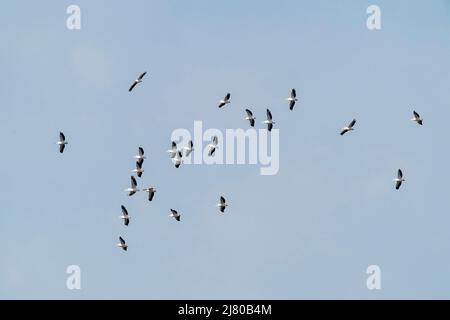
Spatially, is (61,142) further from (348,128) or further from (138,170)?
(348,128)

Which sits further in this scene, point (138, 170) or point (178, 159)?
point (138, 170)

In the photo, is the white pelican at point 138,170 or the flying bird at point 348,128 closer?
the white pelican at point 138,170

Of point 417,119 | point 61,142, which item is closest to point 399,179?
point 417,119

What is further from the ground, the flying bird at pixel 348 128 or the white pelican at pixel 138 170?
the flying bird at pixel 348 128

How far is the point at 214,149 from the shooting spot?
340ft

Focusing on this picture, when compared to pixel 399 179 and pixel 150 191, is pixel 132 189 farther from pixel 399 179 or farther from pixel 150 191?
pixel 399 179

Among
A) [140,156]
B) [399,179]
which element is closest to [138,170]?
[140,156]

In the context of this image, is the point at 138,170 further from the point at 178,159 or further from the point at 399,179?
the point at 399,179

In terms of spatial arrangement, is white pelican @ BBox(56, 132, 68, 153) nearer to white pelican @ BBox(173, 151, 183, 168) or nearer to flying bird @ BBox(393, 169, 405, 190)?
white pelican @ BBox(173, 151, 183, 168)

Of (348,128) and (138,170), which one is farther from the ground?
(348,128)

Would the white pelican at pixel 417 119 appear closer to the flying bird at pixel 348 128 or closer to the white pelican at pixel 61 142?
the flying bird at pixel 348 128
